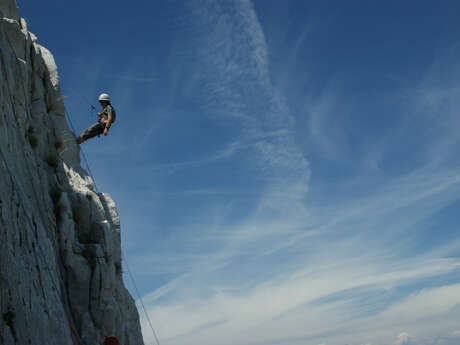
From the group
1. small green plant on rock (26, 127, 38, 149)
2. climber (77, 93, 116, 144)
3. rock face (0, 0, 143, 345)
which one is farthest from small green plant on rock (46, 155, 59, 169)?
climber (77, 93, 116, 144)

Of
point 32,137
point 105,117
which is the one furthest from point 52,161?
point 105,117

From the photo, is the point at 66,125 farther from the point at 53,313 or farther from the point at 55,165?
the point at 53,313

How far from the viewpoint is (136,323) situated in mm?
25891

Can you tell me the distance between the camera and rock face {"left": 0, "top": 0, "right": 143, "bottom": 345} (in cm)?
1338

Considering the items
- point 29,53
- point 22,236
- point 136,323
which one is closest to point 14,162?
point 22,236

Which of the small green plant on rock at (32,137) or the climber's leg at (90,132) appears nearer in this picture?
the small green plant on rock at (32,137)

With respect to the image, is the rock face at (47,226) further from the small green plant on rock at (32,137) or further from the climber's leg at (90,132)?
the climber's leg at (90,132)

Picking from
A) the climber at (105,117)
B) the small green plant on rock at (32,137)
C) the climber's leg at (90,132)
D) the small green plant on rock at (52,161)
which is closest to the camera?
the small green plant on rock at (32,137)

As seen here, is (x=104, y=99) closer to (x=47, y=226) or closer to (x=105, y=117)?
(x=105, y=117)

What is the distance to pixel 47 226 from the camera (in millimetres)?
19406

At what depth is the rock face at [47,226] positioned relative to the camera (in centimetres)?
1338

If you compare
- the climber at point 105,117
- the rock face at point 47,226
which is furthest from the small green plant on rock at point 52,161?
the climber at point 105,117

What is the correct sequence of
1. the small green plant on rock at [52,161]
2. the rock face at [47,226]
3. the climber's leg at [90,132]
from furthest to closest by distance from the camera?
the climber's leg at [90,132], the small green plant on rock at [52,161], the rock face at [47,226]

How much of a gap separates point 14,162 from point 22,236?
3.45 meters
